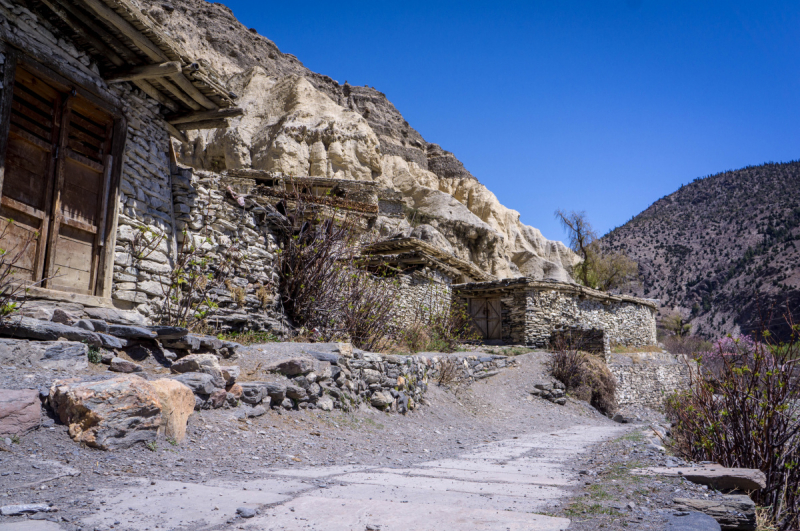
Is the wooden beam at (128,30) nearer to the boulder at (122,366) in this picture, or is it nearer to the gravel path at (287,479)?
the boulder at (122,366)

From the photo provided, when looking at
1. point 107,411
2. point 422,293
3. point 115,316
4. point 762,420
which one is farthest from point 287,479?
point 422,293

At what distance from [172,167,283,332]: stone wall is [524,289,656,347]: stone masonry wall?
12.3 metres

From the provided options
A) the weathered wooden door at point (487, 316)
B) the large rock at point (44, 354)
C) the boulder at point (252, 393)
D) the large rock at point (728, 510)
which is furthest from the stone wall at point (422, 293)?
the large rock at point (728, 510)

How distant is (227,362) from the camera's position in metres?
5.66

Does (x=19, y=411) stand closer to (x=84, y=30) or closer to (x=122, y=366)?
(x=122, y=366)

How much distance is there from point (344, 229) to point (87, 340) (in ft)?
17.6

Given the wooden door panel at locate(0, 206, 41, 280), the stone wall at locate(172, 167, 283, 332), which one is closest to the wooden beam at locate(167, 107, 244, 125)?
the stone wall at locate(172, 167, 283, 332)

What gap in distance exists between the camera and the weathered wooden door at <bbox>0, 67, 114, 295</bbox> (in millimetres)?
5211

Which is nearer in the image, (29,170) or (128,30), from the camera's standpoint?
(29,170)

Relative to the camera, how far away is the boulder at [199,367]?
470 centimetres

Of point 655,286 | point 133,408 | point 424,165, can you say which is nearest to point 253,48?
point 424,165

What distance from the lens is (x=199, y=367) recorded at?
15.5 feet

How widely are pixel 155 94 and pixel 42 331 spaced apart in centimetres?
388

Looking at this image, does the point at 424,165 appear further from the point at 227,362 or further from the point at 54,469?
the point at 54,469
